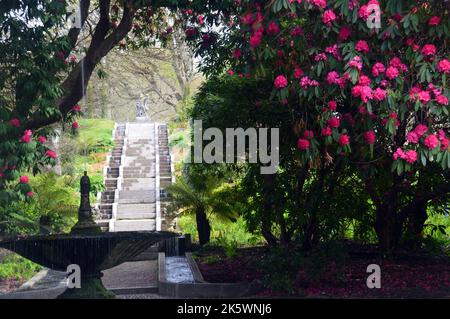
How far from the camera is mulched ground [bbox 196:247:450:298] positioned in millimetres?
8289

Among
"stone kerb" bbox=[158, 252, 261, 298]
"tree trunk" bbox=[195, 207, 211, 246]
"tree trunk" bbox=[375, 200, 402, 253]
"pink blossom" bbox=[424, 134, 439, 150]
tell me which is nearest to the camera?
"pink blossom" bbox=[424, 134, 439, 150]

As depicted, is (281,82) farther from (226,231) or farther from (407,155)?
(226,231)

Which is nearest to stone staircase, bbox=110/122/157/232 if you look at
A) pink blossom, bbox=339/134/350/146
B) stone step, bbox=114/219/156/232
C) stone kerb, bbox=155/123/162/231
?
stone step, bbox=114/219/156/232

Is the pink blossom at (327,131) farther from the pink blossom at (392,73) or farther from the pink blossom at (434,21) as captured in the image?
the pink blossom at (434,21)

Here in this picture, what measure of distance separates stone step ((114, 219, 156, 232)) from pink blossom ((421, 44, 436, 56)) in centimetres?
1118

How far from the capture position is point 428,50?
19.5ft

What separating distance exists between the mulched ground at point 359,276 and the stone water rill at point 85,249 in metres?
2.07

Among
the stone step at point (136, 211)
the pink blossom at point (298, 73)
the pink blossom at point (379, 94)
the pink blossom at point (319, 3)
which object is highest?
the pink blossom at point (319, 3)

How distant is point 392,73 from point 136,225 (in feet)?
38.0

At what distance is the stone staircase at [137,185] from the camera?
55.1 ft

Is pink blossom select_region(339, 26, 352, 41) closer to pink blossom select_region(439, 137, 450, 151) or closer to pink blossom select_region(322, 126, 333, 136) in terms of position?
pink blossom select_region(322, 126, 333, 136)

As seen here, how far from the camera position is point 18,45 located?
838 cm

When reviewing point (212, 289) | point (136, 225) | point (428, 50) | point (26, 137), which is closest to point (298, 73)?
point (428, 50)

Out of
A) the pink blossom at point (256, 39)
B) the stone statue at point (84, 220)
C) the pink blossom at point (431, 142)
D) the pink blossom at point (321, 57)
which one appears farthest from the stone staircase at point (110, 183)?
the pink blossom at point (431, 142)
